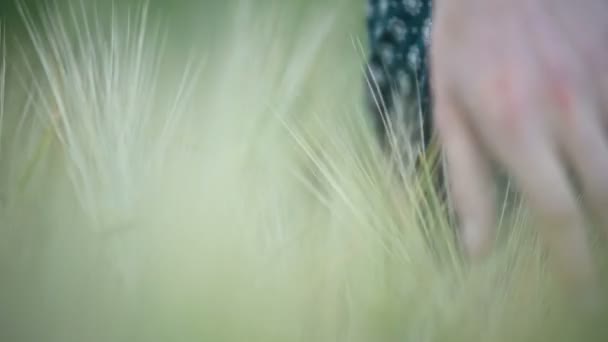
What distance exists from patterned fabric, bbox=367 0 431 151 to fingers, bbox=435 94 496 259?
0.8 inches

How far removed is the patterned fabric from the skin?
0.06 feet

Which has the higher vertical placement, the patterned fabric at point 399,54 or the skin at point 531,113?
the patterned fabric at point 399,54

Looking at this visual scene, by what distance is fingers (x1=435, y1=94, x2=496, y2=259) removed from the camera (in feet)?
1.01

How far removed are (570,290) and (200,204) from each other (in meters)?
0.16

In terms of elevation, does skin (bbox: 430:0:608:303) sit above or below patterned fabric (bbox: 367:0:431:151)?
below

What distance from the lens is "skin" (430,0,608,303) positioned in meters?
0.30

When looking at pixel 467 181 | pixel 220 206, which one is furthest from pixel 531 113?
pixel 220 206

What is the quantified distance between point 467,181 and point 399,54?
0.10 meters

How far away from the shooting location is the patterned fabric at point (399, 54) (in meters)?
0.36

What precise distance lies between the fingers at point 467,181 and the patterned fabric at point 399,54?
0.8 inches

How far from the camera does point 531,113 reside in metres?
0.32

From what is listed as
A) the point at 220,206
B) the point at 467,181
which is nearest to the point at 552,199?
the point at 467,181

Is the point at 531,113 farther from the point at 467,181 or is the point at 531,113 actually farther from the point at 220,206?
the point at 220,206

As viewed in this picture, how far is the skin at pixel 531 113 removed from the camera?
296 mm
